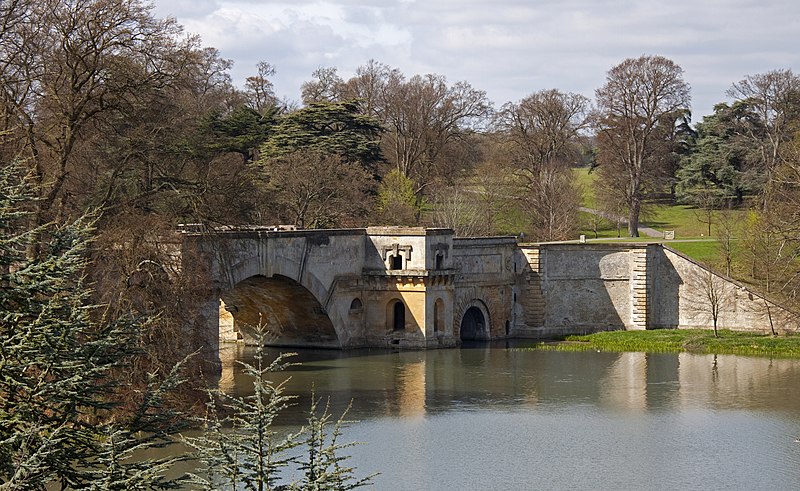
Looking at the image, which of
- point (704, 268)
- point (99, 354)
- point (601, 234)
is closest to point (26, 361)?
point (99, 354)

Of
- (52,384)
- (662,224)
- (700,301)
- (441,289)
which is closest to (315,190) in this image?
(441,289)

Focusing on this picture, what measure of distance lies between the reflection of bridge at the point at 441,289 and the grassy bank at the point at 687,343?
51.9 inches

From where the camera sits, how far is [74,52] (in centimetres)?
2547

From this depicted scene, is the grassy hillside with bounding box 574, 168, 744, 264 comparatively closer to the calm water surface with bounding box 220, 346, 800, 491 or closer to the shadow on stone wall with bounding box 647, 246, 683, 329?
the shadow on stone wall with bounding box 647, 246, 683, 329

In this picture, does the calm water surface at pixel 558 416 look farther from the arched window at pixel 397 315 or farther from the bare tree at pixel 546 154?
the bare tree at pixel 546 154

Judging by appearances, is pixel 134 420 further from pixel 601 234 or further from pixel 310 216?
pixel 601 234

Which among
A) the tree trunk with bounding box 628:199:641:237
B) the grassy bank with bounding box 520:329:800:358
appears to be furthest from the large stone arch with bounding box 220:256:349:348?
the tree trunk with bounding box 628:199:641:237

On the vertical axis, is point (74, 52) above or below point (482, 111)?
below

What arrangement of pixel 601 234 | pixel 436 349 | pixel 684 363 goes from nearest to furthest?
pixel 684 363, pixel 436 349, pixel 601 234

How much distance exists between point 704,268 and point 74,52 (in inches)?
942

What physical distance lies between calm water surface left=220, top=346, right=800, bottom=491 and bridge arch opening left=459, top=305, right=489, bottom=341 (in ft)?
9.12

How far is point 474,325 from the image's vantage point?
42969mm

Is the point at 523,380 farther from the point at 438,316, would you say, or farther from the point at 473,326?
the point at 473,326

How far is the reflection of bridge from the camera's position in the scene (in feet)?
121
